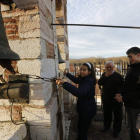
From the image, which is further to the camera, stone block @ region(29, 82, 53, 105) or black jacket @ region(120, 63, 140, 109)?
black jacket @ region(120, 63, 140, 109)

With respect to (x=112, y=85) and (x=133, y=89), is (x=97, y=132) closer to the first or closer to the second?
(x=112, y=85)

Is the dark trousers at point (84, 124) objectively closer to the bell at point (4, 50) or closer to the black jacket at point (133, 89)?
the black jacket at point (133, 89)

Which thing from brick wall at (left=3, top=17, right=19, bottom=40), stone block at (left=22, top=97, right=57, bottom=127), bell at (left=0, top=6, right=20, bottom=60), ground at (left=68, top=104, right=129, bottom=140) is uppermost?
brick wall at (left=3, top=17, right=19, bottom=40)

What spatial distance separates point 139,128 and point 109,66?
1.45 meters

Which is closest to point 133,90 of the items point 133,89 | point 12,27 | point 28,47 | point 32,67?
point 133,89

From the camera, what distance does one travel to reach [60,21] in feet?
11.9

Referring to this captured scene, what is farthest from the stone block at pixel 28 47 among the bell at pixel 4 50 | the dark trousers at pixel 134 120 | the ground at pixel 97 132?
the ground at pixel 97 132

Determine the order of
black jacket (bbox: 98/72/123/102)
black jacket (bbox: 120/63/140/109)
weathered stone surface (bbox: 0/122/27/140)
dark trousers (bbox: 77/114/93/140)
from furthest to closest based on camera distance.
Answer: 1. black jacket (bbox: 98/72/123/102)
2. dark trousers (bbox: 77/114/93/140)
3. black jacket (bbox: 120/63/140/109)
4. weathered stone surface (bbox: 0/122/27/140)

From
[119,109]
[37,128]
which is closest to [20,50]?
[37,128]

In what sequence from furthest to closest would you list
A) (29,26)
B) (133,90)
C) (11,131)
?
(133,90)
(29,26)
(11,131)

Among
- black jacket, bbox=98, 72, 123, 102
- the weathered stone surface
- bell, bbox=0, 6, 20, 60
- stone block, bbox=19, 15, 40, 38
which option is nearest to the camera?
bell, bbox=0, 6, 20, 60

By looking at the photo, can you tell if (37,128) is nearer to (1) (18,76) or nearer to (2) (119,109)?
(1) (18,76)

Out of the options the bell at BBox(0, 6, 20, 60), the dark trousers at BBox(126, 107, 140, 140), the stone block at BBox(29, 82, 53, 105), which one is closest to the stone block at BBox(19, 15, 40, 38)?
the bell at BBox(0, 6, 20, 60)

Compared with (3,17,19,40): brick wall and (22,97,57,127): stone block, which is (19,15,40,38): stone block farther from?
(22,97,57,127): stone block
